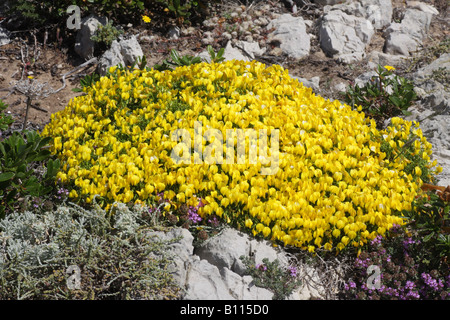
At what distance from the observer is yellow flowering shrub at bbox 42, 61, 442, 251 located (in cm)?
355

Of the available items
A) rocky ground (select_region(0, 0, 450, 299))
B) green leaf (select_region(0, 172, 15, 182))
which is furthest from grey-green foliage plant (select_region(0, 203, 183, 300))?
rocky ground (select_region(0, 0, 450, 299))

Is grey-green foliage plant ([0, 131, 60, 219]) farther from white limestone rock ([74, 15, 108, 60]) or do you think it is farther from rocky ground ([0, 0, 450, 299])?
white limestone rock ([74, 15, 108, 60])

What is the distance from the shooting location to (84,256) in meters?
3.27

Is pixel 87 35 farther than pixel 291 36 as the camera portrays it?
No

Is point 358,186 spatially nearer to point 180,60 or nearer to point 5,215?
point 180,60

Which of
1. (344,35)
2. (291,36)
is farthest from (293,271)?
(344,35)

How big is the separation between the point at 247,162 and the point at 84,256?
1511 mm

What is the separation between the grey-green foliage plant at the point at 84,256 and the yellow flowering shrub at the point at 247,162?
0.23m

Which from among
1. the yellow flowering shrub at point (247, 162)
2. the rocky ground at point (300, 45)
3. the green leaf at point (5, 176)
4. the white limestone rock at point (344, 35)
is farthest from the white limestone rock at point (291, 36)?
the green leaf at point (5, 176)

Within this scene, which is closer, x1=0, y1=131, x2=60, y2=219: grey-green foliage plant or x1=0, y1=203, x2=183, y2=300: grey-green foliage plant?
x1=0, y1=203, x2=183, y2=300: grey-green foliage plant

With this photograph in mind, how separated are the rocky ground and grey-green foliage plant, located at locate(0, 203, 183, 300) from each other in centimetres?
206

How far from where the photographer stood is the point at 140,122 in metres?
4.07

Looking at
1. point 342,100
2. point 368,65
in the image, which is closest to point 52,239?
point 342,100

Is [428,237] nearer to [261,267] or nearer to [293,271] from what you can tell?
[293,271]
